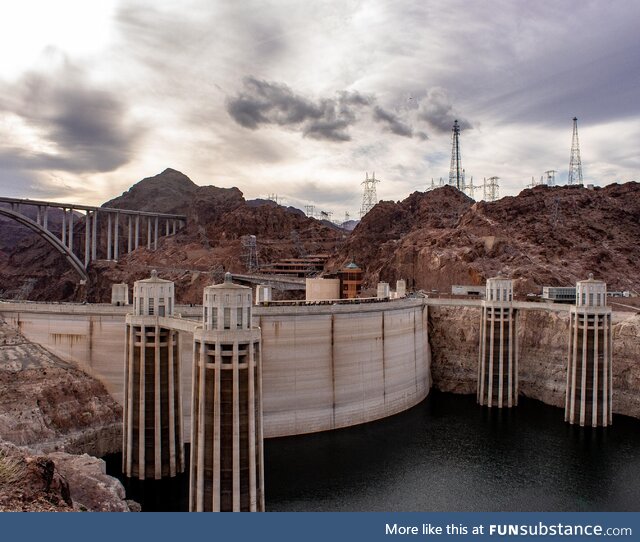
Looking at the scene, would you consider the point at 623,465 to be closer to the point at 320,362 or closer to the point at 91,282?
the point at 320,362

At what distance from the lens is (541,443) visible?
53906 mm

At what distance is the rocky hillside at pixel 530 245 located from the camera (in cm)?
8667

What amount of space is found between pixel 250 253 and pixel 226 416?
10037 cm

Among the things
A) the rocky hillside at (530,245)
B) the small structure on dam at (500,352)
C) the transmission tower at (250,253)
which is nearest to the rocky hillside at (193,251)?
the transmission tower at (250,253)

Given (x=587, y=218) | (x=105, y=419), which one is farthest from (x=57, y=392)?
(x=587, y=218)

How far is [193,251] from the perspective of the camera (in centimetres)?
14075

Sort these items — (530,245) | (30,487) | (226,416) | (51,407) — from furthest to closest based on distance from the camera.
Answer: (530,245)
(51,407)
(226,416)
(30,487)

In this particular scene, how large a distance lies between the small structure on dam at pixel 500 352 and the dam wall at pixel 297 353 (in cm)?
1207

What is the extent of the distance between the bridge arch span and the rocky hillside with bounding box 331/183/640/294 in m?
66.4

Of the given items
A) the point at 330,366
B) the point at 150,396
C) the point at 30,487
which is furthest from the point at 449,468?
the point at 30,487

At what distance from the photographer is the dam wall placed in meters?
51.7

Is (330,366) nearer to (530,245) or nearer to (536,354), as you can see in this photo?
(536,354)

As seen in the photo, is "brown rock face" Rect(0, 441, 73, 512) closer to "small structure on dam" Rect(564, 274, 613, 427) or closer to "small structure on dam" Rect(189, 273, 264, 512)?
"small structure on dam" Rect(189, 273, 264, 512)

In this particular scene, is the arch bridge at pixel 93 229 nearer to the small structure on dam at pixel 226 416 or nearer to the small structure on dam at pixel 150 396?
the small structure on dam at pixel 150 396
